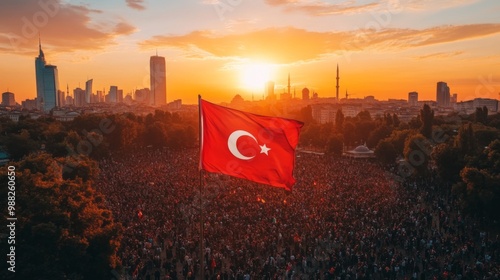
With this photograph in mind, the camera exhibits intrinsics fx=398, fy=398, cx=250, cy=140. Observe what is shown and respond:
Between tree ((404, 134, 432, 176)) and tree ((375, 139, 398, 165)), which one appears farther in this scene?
tree ((375, 139, 398, 165))

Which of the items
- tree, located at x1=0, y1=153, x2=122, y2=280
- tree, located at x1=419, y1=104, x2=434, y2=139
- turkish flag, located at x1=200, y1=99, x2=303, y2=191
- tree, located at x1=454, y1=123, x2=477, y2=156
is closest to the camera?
turkish flag, located at x1=200, y1=99, x2=303, y2=191

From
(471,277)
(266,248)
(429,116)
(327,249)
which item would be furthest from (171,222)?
(429,116)

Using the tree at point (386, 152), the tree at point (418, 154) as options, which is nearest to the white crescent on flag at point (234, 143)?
the tree at point (418, 154)

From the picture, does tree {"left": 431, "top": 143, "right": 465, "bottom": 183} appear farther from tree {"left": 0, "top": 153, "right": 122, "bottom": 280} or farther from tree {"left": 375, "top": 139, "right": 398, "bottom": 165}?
tree {"left": 0, "top": 153, "right": 122, "bottom": 280}

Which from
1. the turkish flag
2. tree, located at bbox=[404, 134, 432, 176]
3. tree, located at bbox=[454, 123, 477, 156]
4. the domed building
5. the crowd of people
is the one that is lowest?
the crowd of people

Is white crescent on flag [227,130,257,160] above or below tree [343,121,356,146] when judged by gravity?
above

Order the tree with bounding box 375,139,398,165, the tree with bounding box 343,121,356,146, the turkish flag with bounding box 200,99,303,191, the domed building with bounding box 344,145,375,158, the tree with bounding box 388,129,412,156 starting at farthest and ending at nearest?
the tree with bounding box 343,121,356,146 → the domed building with bounding box 344,145,375,158 → the tree with bounding box 388,129,412,156 → the tree with bounding box 375,139,398,165 → the turkish flag with bounding box 200,99,303,191

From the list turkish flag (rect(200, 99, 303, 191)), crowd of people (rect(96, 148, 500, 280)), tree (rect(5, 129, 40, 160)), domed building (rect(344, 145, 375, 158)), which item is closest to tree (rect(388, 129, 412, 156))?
domed building (rect(344, 145, 375, 158))
